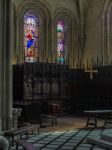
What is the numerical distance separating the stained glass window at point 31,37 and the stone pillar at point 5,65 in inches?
386

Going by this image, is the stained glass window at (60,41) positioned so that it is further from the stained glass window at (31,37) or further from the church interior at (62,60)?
the stained glass window at (31,37)

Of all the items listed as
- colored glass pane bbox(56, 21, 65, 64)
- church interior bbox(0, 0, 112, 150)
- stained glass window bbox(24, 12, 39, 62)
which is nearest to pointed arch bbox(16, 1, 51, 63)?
church interior bbox(0, 0, 112, 150)

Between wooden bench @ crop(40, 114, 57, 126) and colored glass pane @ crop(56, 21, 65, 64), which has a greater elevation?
colored glass pane @ crop(56, 21, 65, 64)

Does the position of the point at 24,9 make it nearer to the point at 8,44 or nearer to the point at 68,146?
the point at 8,44

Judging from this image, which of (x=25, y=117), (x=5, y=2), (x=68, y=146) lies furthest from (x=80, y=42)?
(x=68, y=146)

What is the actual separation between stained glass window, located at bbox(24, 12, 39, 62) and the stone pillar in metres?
9.80

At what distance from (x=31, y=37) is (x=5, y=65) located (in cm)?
1068

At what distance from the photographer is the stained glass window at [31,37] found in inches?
819

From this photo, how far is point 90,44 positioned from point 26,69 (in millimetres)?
5878

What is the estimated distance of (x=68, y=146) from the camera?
855cm

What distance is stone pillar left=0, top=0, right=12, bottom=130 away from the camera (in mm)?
10375

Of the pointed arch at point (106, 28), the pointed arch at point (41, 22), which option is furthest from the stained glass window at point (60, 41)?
the pointed arch at point (106, 28)

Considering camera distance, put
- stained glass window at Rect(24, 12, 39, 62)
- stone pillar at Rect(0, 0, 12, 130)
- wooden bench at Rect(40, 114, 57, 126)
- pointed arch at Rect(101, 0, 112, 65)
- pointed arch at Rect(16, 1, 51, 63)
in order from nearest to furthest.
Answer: stone pillar at Rect(0, 0, 12, 130), wooden bench at Rect(40, 114, 57, 126), pointed arch at Rect(16, 1, 51, 63), pointed arch at Rect(101, 0, 112, 65), stained glass window at Rect(24, 12, 39, 62)

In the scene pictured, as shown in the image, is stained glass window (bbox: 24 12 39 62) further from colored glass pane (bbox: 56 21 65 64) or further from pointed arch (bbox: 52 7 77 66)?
colored glass pane (bbox: 56 21 65 64)
